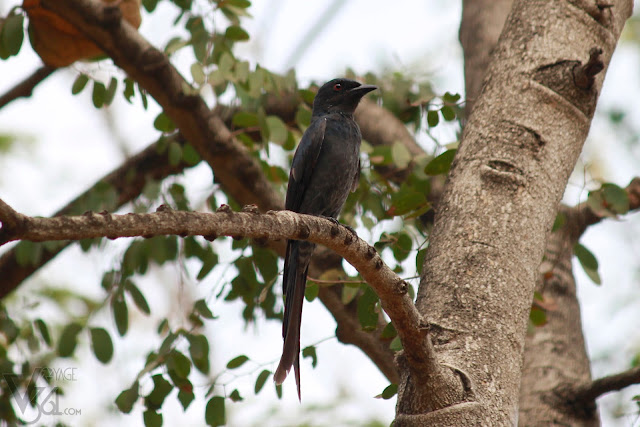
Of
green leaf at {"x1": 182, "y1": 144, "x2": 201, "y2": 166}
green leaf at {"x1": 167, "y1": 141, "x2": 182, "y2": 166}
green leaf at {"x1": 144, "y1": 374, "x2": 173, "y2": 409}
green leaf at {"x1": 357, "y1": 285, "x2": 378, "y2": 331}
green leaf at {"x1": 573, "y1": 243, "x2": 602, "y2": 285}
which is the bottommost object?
green leaf at {"x1": 144, "y1": 374, "x2": 173, "y2": 409}

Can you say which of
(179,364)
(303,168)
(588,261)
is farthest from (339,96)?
(179,364)

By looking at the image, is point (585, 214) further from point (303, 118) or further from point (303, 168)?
point (303, 118)

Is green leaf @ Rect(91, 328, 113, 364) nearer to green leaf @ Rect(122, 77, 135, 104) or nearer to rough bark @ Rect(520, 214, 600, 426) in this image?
green leaf @ Rect(122, 77, 135, 104)

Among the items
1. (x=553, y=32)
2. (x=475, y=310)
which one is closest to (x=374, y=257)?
(x=475, y=310)

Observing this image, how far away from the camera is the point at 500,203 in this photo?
2312mm

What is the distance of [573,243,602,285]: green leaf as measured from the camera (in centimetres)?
Result: 329

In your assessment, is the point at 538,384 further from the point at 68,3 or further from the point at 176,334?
the point at 68,3

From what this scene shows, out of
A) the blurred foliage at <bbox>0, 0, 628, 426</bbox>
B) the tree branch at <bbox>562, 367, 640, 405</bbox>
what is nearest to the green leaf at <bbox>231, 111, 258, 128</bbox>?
the blurred foliage at <bbox>0, 0, 628, 426</bbox>

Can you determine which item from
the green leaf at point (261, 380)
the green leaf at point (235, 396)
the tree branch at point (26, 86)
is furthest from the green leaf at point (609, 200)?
the tree branch at point (26, 86)

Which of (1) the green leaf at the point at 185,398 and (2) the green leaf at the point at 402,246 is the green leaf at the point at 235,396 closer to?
(1) the green leaf at the point at 185,398

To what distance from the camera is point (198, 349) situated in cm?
303

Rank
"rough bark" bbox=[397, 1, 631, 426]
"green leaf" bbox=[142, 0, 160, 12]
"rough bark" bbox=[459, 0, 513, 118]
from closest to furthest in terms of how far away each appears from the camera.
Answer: "rough bark" bbox=[397, 1, 631, 426] → "green leaf" bbox=[142, 0, 160, 12] → "rough bark" bbox=[459, 0, 513, 118]

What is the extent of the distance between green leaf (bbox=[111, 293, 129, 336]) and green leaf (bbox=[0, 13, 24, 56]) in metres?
1.39

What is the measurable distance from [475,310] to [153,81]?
2.11m
